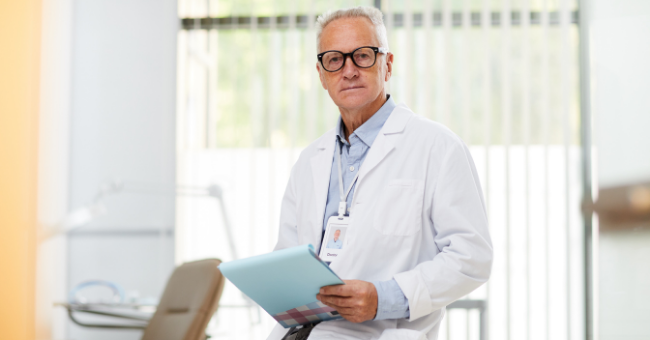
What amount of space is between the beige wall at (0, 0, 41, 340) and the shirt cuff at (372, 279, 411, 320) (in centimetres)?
275

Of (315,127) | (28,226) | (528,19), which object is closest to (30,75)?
(28,226)

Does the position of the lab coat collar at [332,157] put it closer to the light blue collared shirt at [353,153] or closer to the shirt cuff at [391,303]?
the light blue collared shirt at [353,153]

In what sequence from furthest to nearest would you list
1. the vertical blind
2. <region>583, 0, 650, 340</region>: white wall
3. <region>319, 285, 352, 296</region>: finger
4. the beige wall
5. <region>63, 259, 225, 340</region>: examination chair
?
the beige wall
the vertical blind
<region>583, 0, 650, 340</region>: white wall
<region>63, 259, 225, 340</region>: examination chair
<region>319, 285, 352, 296</region>: finger

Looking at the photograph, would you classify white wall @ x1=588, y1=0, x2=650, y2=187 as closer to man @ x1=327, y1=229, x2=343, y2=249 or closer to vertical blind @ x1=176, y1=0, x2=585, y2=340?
vertical blind @ x1=176, y1=0, x2=585, y2=340

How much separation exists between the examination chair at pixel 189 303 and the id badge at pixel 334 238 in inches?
36.9

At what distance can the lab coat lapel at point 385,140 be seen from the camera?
120 centimetres

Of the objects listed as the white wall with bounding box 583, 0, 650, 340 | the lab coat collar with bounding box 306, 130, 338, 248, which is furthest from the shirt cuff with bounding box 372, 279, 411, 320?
the white wall with bounding box 583, 0, 650, 340

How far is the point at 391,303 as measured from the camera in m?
1.03

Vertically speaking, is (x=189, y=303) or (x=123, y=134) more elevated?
(x=123, y=134)

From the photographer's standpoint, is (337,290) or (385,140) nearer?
(337,290)

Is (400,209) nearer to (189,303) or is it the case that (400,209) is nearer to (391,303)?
(391,303)

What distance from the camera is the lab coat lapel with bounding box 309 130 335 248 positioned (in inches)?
49.3

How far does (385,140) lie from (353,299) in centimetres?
41

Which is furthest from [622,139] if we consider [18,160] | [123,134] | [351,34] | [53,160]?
[18,160]
